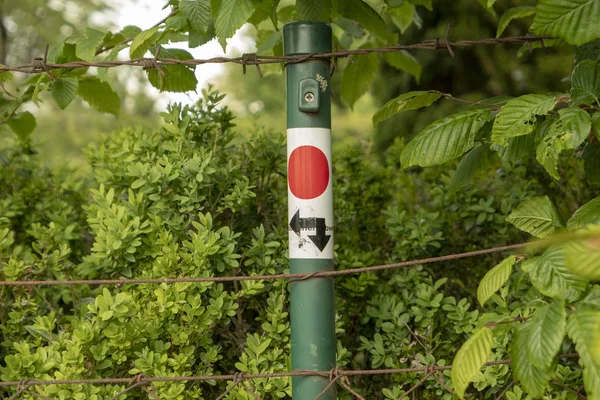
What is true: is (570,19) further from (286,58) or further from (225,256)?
(225,256)

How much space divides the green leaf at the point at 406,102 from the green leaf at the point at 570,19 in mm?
373

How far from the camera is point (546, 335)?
4.23 feet

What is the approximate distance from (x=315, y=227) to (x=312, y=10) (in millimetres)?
748

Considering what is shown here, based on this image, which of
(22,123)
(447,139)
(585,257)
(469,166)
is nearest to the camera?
(585,257)

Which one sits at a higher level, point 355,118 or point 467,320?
point 355,118

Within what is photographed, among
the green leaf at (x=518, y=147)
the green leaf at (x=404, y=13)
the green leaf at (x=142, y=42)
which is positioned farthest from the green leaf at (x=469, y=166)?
the green leaf at (x=404, y=13)

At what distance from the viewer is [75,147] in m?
16.7

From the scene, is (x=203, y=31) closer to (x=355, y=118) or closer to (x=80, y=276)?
(x=80, y=276)

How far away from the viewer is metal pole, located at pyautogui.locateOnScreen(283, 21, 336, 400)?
A: 1796 mm

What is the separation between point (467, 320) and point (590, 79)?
103cm

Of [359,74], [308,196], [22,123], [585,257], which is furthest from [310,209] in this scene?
[22,123]

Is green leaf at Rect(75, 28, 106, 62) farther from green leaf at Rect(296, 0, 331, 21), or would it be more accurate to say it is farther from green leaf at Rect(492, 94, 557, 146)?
green leaf at Rect(492, 94, 557, 146)

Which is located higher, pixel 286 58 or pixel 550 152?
pixel 286 58

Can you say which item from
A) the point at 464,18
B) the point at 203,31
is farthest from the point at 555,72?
the point at 203,31
